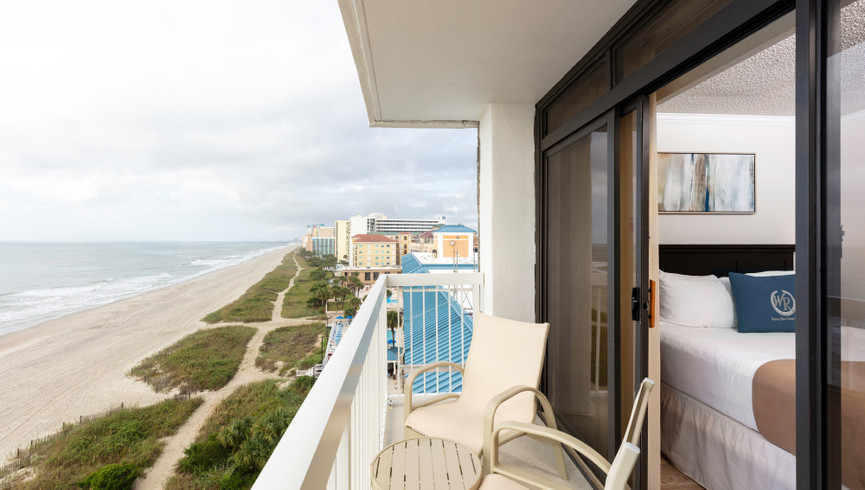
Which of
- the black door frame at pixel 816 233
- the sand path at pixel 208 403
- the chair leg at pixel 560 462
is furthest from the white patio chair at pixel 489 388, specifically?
the sand path at pixel 208 403

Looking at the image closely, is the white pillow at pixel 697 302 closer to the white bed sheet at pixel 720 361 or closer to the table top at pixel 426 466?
the white bed sheet at pixel 720 361

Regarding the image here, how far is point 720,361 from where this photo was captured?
2102 millimetres

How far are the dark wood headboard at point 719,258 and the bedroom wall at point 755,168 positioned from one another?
0.18ft

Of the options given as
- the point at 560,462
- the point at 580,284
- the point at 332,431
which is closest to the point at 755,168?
the point at 580,284

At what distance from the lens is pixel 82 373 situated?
5258mm

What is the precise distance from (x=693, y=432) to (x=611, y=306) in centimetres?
103

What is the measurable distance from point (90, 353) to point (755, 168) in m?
8.55

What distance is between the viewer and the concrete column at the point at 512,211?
10.5 ft

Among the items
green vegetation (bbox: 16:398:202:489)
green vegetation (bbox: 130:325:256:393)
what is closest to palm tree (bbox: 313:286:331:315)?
green vegetation (bbox: 130:325:256:393)

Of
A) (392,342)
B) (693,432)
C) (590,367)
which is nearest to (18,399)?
(392,342)

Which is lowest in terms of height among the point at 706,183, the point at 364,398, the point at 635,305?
the point at 364,398

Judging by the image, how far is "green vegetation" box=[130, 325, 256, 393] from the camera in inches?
226

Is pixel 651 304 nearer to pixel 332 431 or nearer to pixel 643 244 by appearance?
pixel 643 244

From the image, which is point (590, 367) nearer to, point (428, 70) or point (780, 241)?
point (780, 241)
